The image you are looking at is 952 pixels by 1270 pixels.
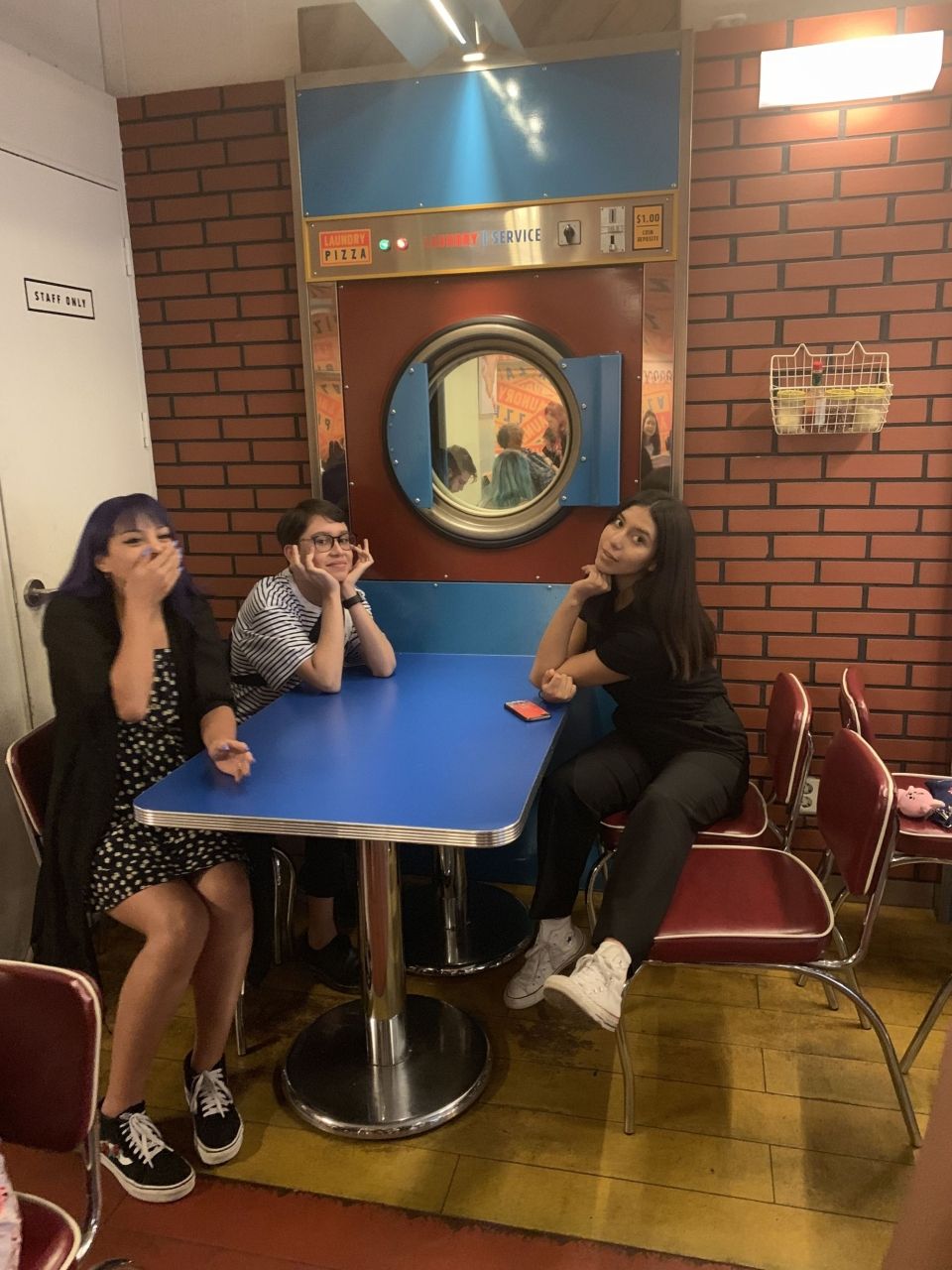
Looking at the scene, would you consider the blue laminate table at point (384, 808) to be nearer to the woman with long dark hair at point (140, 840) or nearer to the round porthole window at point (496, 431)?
the woman with long dark hair at point (140, 840)

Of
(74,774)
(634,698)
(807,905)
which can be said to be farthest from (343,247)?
(807,905)

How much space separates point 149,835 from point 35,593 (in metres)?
0.90

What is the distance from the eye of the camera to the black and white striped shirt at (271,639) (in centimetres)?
235

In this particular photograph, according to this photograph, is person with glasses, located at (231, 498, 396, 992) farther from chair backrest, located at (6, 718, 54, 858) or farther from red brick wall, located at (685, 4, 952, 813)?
red brick wall, located at (685, 4, 952, 813)

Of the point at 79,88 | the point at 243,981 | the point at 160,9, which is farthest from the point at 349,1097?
the point at 160,9

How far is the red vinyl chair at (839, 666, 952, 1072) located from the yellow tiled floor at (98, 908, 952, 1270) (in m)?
0.11

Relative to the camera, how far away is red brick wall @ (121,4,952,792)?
2.40 metres

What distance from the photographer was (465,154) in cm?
253

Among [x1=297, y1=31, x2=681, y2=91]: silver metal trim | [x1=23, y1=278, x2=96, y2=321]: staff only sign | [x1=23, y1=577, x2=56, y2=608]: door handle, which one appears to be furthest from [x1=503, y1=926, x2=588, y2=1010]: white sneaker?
[x1=297, y1=31, x2=681, y2=91]: silver metal trim

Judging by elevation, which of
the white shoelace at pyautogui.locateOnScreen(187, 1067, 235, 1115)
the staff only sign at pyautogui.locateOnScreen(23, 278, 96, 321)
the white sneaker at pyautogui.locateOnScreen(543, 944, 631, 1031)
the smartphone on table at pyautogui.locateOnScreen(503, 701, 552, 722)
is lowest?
the white shoelace at pyautogui.locateOnScreen(187, 1067, 235, 1115)

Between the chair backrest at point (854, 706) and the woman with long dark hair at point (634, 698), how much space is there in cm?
29

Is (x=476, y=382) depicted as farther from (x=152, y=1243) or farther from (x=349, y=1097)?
(x=152, y=1243)

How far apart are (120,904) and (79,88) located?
7.50ft

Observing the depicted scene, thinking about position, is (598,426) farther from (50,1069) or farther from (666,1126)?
(50,1069)
